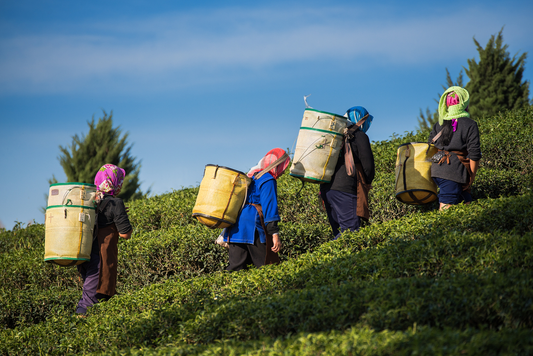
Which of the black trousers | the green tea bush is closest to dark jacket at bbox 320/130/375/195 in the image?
the green tea bush

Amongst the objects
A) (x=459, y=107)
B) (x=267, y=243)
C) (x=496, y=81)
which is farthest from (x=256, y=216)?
(x=496, y=81)

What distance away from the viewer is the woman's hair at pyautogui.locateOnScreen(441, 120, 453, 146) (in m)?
5.59

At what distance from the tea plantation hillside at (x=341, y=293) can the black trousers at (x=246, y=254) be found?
0.36 meters

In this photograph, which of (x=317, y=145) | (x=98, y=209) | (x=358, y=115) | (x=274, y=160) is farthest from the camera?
(x=358, y=115)

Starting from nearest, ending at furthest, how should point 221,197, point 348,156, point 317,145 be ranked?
point 221,197 < point 317,145 < point 348,156

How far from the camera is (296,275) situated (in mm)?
4551

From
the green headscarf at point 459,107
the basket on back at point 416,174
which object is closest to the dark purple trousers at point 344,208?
the basket on back at point 416,174

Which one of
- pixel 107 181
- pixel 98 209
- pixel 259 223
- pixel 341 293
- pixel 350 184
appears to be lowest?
pixel 341 293

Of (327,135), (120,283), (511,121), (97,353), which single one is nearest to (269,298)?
(97,353)

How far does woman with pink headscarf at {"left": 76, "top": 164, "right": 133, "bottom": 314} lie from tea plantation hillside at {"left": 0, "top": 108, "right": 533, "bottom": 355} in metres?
0.37

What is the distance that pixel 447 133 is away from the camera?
5594 mm

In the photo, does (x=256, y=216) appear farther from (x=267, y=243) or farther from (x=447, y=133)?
(x=447, y=133)

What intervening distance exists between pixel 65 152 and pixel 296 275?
2437 cm

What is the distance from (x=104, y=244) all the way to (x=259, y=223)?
76.0 inches
